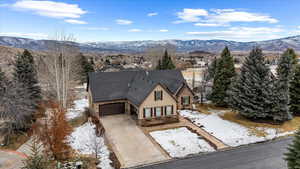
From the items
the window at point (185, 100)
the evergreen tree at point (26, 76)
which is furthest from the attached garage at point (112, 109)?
the window at point (185, 100)

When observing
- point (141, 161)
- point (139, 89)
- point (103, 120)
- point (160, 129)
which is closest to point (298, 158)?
point (141, 161)

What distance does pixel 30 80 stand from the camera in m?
23.4

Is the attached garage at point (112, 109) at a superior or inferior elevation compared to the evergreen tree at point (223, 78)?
inferior

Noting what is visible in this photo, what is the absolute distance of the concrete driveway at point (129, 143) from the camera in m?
14.2

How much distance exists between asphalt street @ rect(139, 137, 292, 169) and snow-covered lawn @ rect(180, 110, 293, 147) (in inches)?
51.7

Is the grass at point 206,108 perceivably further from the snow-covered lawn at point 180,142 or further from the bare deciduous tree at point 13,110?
the bare deciduous tree at point 13,110

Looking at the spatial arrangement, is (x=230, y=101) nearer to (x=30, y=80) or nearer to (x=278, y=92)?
(x=278, y=92)

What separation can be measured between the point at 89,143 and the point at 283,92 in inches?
817

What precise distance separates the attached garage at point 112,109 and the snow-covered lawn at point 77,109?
356 cm

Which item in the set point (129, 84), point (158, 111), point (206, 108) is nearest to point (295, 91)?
point (206, 108)

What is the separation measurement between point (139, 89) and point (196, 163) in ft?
38.8

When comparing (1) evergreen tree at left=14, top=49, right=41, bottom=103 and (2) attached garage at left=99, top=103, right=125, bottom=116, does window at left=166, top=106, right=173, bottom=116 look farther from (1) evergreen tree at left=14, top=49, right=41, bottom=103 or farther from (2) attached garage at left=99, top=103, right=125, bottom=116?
(1) evergreen tree at left=14, top=49, right=41, bottom=103

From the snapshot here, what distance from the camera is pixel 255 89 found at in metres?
21.2

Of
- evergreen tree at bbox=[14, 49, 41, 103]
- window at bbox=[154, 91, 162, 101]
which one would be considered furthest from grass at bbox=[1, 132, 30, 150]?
window at bbox=[154, 91, 162, 101]
